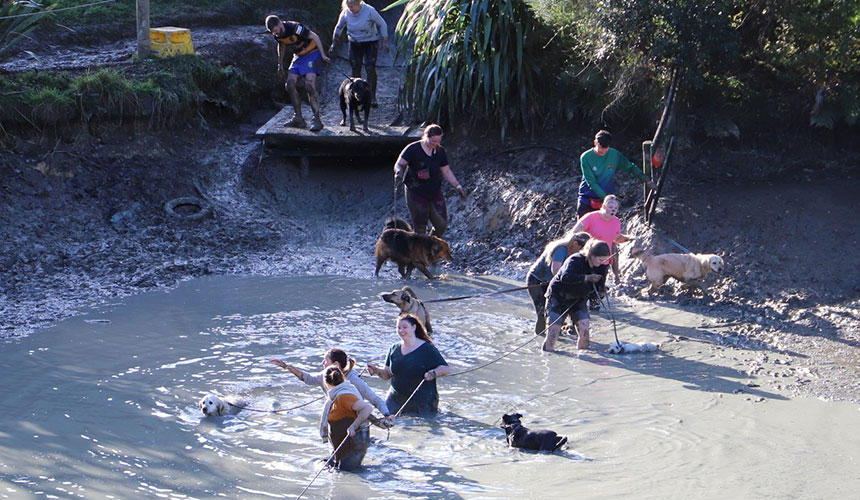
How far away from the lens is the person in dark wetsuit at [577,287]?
9320mm

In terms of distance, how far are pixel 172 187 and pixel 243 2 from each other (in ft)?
19.6

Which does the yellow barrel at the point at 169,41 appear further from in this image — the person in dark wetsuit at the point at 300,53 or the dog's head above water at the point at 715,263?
the dog's head above water at the point at 715,263

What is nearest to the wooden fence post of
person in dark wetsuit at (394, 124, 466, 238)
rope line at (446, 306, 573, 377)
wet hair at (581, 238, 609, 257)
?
person in dark wetsuit at (394, 124, 466, 238)

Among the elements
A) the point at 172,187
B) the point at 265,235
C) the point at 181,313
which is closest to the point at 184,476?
the point at 181,313

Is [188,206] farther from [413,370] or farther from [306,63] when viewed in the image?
[413,370]

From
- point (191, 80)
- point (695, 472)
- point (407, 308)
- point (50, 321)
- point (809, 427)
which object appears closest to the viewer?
point (695, 472)

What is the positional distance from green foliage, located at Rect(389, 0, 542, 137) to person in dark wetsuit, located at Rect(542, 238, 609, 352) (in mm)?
5282

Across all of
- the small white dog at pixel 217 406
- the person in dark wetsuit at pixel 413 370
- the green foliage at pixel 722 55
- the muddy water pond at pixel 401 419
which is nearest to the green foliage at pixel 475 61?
the green foliage at pixel 722 55

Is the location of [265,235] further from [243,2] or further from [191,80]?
[243,2]

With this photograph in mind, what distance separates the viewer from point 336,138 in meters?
15.3

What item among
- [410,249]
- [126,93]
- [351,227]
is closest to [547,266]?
[410,249]

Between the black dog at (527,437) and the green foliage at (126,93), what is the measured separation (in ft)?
31.8

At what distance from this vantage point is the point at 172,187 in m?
14.9

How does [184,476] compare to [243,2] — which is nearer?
[184,476]
